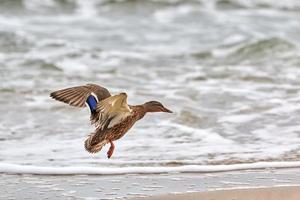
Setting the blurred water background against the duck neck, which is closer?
the duck neck

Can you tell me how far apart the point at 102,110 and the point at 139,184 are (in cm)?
51

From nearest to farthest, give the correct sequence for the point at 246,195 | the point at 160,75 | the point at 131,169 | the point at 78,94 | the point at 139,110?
the point at 246,195, the point at 78,94, the point at 139,110, the point at 131,169, the point at 160,75

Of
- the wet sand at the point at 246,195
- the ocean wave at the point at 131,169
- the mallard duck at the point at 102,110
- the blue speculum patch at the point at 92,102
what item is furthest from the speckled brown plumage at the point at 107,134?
the wet sand at the point at 246,195

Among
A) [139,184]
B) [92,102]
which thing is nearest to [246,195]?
[139,184]

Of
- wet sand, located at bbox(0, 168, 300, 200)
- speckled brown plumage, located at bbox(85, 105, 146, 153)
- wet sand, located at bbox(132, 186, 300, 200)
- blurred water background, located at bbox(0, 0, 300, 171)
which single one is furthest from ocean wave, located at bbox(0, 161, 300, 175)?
wet sand, located at bbox(132, 186, 300, 200)

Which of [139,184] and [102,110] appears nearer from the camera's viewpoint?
[102,110]

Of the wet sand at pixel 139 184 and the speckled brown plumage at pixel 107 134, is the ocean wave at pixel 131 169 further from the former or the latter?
the speckled brown plumage at pixel 107 134

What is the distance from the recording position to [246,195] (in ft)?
15.7

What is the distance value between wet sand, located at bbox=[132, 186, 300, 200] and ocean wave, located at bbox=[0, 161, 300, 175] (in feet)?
1.97

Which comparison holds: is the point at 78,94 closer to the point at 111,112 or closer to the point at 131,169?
the point at 111,112

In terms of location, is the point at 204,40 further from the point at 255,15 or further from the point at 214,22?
the point at 255,15

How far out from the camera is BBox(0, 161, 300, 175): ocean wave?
5.45m

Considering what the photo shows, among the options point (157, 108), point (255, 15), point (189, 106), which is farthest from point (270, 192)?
point (255, 15)

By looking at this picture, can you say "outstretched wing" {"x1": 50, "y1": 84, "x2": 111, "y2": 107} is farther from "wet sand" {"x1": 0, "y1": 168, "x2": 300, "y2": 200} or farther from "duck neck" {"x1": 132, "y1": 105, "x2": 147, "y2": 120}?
"wet sand" {"x1": 0, "y1": 168, "x2": 300, "y2": 200}
